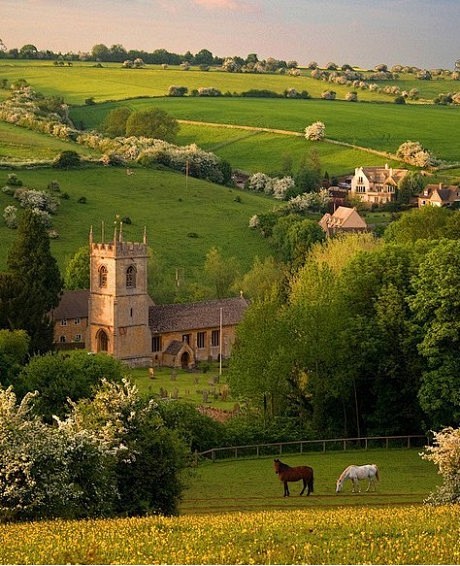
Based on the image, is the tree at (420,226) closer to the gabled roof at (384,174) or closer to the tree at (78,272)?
the tree at (78,272)

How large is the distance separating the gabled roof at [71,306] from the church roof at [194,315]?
4.82 m

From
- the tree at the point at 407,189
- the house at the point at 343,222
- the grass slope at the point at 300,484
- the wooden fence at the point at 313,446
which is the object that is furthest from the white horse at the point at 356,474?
the tree at the point at 407,189

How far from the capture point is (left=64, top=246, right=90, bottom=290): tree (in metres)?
107

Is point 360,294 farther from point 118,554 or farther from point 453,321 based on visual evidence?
point 118,554

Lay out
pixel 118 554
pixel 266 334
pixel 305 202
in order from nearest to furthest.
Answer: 1. pixel 118 554
2. pixel 266 334
3. pixel 305 202

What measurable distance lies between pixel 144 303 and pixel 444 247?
110 feet

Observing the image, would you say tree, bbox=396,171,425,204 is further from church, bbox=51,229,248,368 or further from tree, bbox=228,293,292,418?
A: tree, bbox=228,293,292,418

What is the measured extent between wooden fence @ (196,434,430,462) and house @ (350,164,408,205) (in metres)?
102

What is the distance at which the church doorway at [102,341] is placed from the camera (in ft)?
313

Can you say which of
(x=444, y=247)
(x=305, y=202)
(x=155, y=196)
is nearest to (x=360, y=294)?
(x=444, y=247)

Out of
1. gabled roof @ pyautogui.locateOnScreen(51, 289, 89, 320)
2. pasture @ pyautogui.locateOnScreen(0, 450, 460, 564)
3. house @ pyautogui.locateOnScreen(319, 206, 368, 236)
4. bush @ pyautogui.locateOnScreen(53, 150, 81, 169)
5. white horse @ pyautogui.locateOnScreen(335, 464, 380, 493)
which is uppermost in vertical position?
bush @ pyautogui.locateOnScreen(53, 150, 81, 169)

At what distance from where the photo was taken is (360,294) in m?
68.7

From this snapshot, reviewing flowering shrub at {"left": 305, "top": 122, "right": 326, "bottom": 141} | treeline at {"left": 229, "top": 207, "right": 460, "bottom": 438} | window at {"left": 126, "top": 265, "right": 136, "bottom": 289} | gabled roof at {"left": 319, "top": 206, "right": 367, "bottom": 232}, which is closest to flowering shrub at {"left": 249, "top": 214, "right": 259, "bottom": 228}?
gabled roof at {"left": 319, "top": 206, "right": 367, "bottom": 232}

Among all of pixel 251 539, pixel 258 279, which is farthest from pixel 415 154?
pixel 251 539
